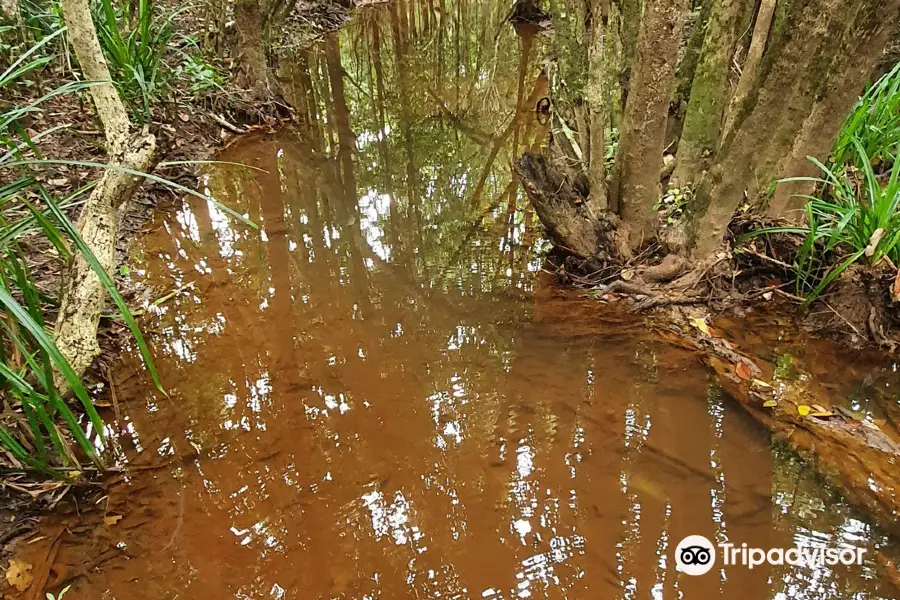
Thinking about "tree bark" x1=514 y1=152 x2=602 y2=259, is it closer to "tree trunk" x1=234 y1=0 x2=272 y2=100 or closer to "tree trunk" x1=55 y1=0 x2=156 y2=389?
"tree trunk" x1=55 y1=0 x2=156 y2=389

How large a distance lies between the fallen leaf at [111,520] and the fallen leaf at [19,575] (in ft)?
0.77

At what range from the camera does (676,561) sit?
71.1 inches

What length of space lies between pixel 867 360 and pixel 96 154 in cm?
490

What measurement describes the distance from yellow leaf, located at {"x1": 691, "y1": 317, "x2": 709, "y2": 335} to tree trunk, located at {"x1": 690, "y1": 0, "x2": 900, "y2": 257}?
0.43m

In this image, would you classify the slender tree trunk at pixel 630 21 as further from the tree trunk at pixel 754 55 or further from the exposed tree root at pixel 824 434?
the exposed tree root at pixel 824 434

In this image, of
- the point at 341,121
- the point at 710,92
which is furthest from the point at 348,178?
the point at 710,92

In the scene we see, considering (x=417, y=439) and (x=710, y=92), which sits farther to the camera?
(x=710, y=92)

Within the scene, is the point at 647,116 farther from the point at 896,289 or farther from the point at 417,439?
the point at 417,439

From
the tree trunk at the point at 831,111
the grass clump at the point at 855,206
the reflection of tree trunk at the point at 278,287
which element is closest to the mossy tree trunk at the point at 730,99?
the tree trunk at the point at 831,111

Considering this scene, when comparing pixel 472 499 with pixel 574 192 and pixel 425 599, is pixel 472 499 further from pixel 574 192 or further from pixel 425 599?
pixel 574 192

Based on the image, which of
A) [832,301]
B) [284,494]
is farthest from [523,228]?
[284,494]

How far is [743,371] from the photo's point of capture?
2.52m

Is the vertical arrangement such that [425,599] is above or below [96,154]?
below

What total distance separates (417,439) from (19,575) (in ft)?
4.58
